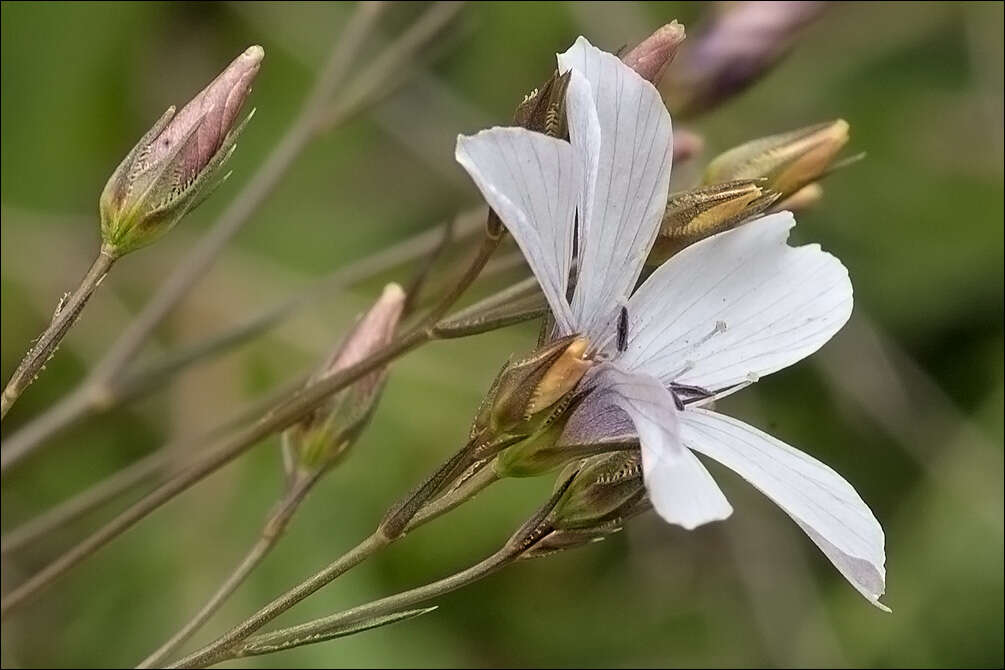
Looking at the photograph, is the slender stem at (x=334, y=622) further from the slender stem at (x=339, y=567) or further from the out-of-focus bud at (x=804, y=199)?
the out-of-focus bud at (x=804, y=199)

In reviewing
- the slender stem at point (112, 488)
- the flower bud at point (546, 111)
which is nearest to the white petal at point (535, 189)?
the flower bud at point (546, 111)

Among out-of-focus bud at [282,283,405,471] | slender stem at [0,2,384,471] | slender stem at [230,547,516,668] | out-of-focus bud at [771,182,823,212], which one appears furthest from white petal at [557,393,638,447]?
slender stem at [0,2,384,471]

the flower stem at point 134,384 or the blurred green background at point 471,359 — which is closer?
the flower stem at point 134,384

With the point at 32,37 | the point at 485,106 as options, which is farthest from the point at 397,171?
the point at 32,37

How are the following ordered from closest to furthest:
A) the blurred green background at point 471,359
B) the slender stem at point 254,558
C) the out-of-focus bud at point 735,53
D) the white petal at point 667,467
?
1. the white petal at point 667,467
2. the slender stem at point 254,558
3. the out-of-focus bud at point 735,53
4. the blurred green background at point 471,359

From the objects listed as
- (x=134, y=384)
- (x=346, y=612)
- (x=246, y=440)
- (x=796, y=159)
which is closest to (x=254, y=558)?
(x=246, y=440)

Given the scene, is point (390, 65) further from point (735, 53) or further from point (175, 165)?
point (175, 165)
